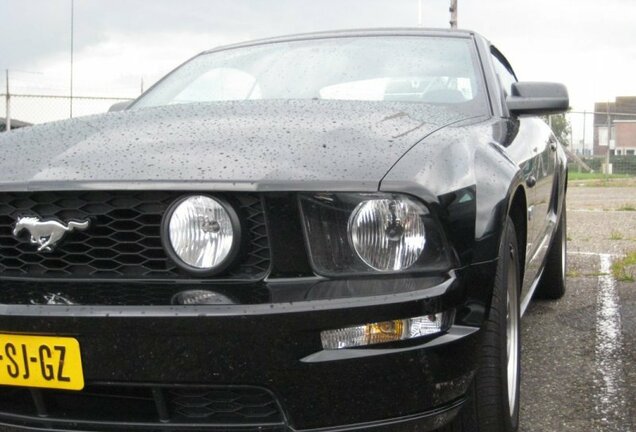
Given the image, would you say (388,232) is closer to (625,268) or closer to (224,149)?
(224,149)

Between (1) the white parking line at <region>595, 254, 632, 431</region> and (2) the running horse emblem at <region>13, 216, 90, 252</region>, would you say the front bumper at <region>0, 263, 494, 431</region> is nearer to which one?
(2) the running horse emblem at <region>13, 216, 90, 252</region>

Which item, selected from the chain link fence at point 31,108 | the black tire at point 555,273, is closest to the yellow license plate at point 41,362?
the black tire at point 555,273

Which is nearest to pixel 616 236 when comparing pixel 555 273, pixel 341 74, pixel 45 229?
pixel 555 273

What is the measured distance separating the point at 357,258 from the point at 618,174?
851 inches

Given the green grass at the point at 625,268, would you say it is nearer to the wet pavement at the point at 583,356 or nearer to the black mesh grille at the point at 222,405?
the wet pavement at the point at 583,356

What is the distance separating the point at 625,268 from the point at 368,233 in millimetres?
4262

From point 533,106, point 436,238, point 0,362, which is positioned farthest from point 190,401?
point 533,106

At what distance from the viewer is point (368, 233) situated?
6.20 feet

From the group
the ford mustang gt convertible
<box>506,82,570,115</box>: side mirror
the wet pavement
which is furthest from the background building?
the ford mustang gt convertible

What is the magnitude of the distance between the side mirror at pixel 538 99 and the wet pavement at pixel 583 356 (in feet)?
3.43

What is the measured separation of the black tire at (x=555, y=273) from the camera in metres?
4.67

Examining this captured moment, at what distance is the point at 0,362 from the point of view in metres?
1.91

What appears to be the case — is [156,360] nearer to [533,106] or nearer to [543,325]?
[533,106]

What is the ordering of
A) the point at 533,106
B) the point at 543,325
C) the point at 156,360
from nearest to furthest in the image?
the point at 156,360
the point at 533,106
the point at 543,325
